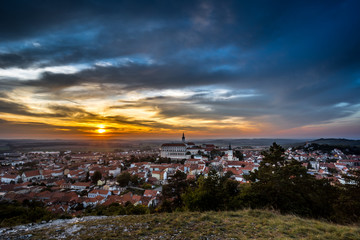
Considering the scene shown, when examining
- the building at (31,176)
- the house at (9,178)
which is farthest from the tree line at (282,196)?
the house at (9,178)

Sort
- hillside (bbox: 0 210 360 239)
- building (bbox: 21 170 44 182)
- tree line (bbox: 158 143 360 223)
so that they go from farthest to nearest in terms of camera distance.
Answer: building (bbox: 21 170 44 182), tree line (bbox: 158 143 360 223), hillside (bbox: 0 210 360 239)

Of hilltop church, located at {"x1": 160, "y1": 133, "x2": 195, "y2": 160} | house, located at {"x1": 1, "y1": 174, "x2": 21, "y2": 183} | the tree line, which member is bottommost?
house, located at {"x1": 1, "y1": 174, "x2": 21, "y2": 183}

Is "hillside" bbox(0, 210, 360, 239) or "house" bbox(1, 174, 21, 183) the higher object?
"hillside" bbox(0, 210, 360, 239)

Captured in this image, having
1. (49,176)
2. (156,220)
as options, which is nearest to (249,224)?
(156,220)

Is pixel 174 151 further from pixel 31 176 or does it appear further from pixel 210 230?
pixel 210 230

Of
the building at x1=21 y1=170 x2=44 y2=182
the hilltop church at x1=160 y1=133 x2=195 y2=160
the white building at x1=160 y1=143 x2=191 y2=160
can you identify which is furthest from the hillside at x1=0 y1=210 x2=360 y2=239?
the white building at x1=160 y1=143 x2=191 y2=160

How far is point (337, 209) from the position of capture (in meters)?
10.2

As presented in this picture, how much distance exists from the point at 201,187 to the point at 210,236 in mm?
5857

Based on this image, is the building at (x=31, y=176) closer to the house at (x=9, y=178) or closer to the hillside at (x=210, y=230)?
the house at (x=9, y=178)

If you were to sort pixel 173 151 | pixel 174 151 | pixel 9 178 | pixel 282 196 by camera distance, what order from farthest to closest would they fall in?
pixel 173 151 → pixel 174 151 → pixel 9 178 → pixel 282 196

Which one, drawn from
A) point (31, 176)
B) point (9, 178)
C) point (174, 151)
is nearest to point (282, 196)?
point (31, 176)

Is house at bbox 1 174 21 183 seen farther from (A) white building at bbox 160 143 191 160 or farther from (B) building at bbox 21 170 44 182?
(A) white building at bbox 160 143 191 160

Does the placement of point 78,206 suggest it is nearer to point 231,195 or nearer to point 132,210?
point 132,210

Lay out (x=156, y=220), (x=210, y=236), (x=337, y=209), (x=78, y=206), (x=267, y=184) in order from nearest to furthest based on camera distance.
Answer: (x=210, y=236), (x=156, y=220), (x=337, y=209), (x=267, y=184), (x=78, y=206)
